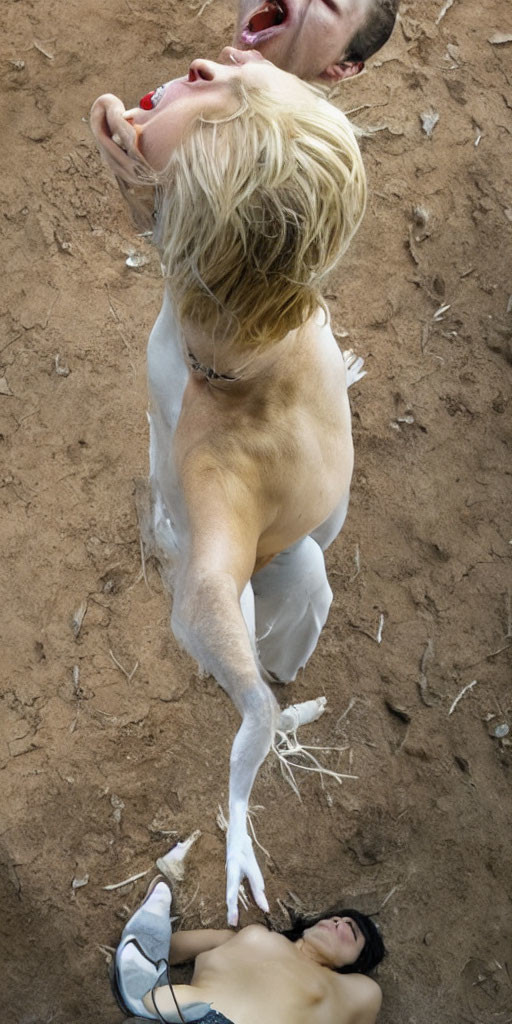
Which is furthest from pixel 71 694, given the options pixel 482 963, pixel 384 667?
pixel 482 963

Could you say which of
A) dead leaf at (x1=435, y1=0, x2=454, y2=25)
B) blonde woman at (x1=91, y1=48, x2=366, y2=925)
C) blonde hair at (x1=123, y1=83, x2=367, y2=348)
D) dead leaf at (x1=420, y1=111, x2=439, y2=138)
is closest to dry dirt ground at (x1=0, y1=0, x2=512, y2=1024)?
dead leaf at (x1=420, y1=111, x2=439, y2=138)

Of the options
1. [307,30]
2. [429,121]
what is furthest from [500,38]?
[307,30]

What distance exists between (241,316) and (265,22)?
93 cm

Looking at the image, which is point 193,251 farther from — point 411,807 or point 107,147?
point 411,807

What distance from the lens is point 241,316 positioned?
1.69 meters

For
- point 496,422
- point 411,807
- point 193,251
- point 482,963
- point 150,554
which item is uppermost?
point 193,251

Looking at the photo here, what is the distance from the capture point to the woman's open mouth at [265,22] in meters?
2.20

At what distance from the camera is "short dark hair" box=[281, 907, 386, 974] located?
3426 millimetres

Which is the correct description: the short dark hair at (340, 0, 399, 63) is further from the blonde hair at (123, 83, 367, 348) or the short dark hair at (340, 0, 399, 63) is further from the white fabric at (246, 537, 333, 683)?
the white fabric at (246, 537, 333, 683)

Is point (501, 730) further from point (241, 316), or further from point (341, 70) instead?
point (241, 316)

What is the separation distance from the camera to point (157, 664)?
12.1 ft

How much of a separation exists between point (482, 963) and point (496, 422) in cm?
210

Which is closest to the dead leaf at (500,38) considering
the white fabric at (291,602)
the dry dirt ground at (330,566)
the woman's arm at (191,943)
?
the dry dirt ground at (330,566)

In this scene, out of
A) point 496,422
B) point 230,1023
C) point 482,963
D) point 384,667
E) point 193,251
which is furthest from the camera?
point 496,422
